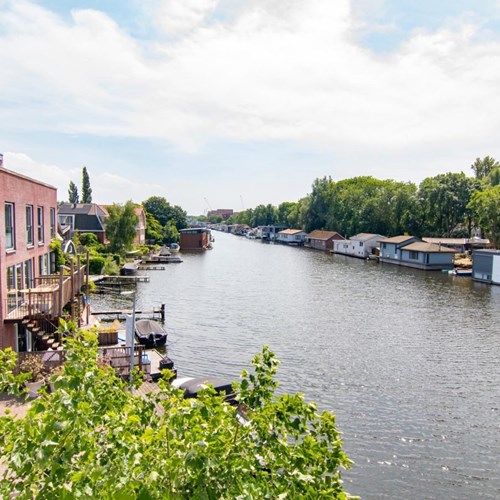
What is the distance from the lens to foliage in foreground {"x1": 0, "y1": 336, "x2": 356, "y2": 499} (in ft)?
14.4

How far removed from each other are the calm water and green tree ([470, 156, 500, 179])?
87.6 metres

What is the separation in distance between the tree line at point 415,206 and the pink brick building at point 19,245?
67379mm

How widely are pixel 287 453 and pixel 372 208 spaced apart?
11172cm

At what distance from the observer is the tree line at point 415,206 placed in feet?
276

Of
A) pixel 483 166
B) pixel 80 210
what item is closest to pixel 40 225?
pixel 80 210

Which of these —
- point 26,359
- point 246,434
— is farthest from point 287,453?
point 26,359

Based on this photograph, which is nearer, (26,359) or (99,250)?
(26,359)

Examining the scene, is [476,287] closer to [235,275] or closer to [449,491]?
[235,275]

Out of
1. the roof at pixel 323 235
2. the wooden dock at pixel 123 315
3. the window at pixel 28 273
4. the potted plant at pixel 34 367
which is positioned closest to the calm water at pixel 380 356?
the wooden dock at pixel 123 315

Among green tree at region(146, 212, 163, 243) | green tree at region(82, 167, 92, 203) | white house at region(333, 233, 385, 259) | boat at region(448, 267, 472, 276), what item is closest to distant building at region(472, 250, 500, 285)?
boat at region(448, 267, 472, 276)

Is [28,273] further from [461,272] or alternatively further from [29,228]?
[461,272]

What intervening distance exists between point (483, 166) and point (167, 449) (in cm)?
15093

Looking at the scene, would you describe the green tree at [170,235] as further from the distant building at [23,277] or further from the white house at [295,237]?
the distant building at [23,277]

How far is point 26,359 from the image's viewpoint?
757 inches
